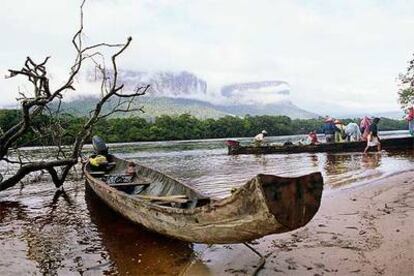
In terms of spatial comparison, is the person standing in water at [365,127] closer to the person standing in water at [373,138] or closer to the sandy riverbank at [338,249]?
the person standing in water at [373,138]

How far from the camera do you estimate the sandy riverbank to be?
220 inches

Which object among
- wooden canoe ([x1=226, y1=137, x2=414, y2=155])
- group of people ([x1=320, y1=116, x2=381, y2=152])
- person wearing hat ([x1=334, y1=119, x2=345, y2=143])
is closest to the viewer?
wooden canoe ([x1=226, y1=137, x2=414, y2=155])

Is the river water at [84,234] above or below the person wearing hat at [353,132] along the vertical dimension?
below

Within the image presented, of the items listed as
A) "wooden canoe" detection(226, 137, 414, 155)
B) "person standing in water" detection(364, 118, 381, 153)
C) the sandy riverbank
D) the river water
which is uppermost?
"person standing in water" detection(364, 118, 381, 153)

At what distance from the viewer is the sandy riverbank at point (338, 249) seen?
220 inches

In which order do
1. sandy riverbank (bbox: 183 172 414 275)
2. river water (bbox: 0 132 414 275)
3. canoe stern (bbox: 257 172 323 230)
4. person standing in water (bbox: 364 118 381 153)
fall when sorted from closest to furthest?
canoe stern (bbox: 257 172 323 230) < sandy riverbank (bbox: 183 172 414 275) < river water (bbox: 0 132 414 275) < person standing in water (bbox: 364 118 381 153)

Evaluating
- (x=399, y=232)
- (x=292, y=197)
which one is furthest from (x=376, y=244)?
(x=292, y=197)

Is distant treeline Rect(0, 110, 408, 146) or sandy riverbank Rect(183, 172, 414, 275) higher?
distant treeline Rect(0, 110, 408, 146)

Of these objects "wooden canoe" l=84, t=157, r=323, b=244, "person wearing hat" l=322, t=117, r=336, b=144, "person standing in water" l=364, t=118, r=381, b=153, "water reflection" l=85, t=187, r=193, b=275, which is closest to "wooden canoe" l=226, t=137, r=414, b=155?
"person standing in water" l=364, t=118, r=381, b=153

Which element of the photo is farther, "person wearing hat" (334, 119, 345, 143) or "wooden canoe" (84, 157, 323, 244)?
"person wearing hat" (334, 119, 345, 143)

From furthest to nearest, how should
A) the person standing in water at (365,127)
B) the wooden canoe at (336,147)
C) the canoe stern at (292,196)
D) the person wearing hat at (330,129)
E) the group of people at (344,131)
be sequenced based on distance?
1. the person wearing hat at (330,129)
2. the group of people at (344,131)
3. the person standing in water at (365,127)
4. the wooden canoe at (336,147)
5. the canoe stern at (292,196)

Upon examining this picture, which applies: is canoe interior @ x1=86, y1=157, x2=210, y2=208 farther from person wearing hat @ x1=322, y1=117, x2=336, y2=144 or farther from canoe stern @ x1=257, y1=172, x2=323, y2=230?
person wearing hat @ x1=322, y1=117, x2=336, y2=144

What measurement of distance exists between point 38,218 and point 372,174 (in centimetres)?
1020

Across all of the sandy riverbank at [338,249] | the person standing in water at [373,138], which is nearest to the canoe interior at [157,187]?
the sandy riverbank at [338,249]
